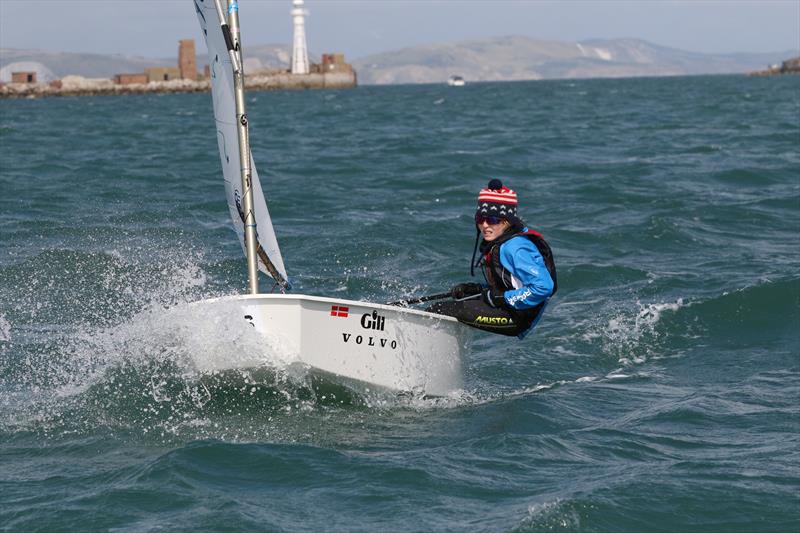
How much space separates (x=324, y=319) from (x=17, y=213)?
1023 centimetres

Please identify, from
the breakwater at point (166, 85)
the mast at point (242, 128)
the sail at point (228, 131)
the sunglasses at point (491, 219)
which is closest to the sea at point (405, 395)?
the mast at point (242, 128)

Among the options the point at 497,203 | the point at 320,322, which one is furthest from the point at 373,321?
the point at 497,203

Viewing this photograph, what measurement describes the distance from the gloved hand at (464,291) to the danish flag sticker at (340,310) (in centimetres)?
90

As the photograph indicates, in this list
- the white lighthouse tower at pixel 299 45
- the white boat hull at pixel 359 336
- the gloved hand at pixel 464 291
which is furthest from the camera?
the white lighthouse tower at pixel 299 45

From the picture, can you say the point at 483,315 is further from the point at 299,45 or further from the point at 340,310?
the point at 299,45

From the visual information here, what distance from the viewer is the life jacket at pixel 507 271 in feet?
23.2

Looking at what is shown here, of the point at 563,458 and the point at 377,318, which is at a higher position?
the point at 377,318

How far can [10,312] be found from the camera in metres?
10.2

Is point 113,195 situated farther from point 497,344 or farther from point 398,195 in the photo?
point 497,344

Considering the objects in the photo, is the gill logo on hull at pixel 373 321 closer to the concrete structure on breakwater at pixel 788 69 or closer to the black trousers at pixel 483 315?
the black trousers at pixel 483 315

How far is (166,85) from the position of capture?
107750 millimetres

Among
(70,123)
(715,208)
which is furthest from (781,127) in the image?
(70,123)

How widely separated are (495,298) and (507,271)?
0.21 m

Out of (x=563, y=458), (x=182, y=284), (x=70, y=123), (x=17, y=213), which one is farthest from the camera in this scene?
(x=70, y=123)
